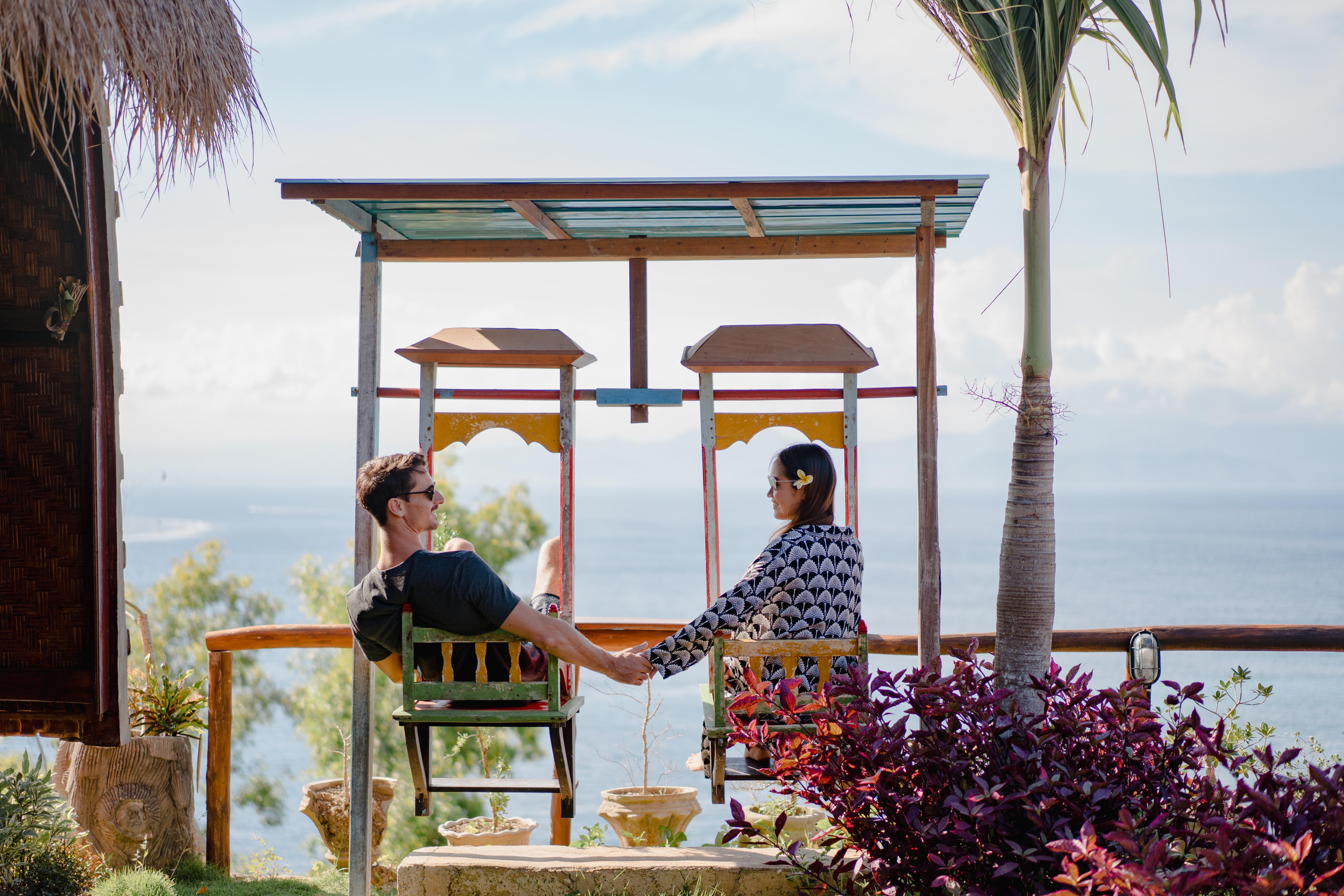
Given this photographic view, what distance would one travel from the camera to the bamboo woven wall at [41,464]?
11.7 feet

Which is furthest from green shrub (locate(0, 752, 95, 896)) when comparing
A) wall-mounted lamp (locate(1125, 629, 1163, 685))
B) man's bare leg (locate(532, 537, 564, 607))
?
wall-mounted lamp (locate(1125, 629, 1163, 685))

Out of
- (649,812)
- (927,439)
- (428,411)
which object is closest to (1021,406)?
(927,439)

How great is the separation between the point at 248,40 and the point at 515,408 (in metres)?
1.63

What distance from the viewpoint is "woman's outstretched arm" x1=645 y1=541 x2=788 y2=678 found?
3637 mm

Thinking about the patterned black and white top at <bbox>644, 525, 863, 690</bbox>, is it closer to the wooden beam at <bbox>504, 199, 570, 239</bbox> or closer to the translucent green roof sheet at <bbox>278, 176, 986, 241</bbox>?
the translucent green roof sheet at <bbox>278, 176, 986, 241</bbox>

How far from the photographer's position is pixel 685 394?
4430 millimetres

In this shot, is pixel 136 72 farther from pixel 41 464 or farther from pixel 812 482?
pixel 812 482

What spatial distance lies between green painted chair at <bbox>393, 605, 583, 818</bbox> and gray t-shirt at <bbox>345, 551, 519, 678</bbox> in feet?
0.15

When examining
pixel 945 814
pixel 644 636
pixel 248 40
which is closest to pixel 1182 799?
pixel 945 814

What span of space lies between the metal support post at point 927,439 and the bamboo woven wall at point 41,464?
2.75 meters

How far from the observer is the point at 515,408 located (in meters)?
4.46

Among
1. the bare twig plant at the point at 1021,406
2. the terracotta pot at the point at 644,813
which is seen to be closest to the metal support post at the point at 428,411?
the terracotta pot at the point at 644,813

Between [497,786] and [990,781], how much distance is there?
1.75 m

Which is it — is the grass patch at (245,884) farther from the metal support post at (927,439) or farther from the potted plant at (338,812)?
the metal support post at (927,439)
